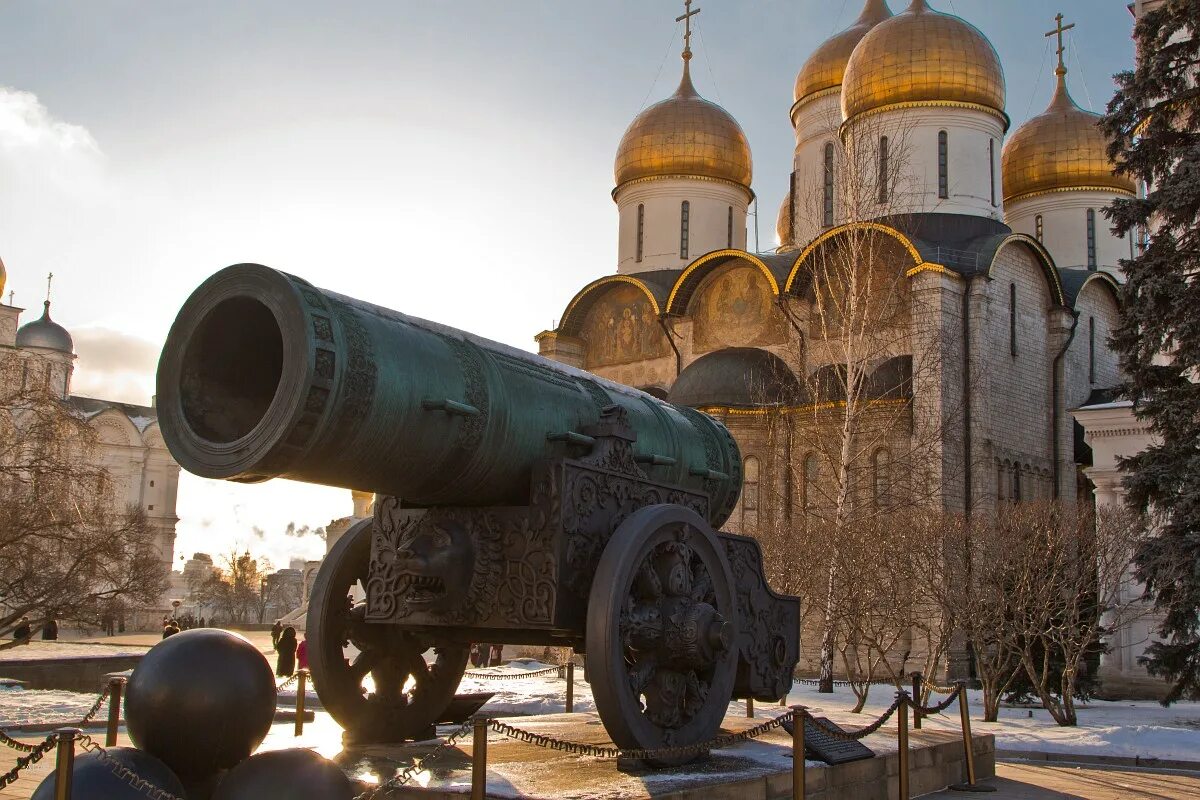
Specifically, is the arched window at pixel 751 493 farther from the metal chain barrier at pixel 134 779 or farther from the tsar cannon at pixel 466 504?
the metal chain barrier at pixel 134 779

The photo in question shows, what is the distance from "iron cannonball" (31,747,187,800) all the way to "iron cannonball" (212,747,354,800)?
8.7 inches

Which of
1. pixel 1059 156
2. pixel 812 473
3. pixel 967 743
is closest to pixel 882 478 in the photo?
pixel 812 473

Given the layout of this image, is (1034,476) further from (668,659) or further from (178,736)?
(178,736)

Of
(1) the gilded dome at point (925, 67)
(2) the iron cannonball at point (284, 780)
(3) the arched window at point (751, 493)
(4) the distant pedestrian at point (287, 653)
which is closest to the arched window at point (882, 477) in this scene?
(3) the arched window at point (751, 493)

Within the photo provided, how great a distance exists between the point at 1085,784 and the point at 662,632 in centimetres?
455

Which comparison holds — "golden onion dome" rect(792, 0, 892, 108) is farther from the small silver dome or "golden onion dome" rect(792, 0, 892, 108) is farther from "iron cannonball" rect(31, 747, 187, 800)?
the small silver dome

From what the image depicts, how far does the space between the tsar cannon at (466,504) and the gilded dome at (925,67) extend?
18.6m

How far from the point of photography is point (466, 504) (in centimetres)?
550

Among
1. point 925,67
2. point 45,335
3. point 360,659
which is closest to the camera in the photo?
point 360,659

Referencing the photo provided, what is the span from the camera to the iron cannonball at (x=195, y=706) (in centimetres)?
476

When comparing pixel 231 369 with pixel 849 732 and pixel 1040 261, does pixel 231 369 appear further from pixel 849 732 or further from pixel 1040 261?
pixel 1040 261

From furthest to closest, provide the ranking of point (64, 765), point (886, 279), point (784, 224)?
point (784, 224)
point (886, 279)
point (64, 765)

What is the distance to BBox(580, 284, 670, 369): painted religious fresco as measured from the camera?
2616 cm

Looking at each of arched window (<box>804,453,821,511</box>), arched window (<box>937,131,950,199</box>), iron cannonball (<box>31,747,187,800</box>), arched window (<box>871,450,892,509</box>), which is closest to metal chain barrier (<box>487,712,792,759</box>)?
iron cannonball (<box>31,747,187,800</box>)
